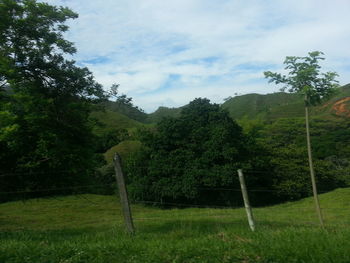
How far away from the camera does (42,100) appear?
768 centimetres

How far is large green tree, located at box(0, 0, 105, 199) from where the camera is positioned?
A: 7.67m

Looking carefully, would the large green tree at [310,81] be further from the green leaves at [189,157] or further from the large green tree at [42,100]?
the green leaves at [189,157]

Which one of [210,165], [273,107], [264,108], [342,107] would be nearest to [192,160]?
[210,165]

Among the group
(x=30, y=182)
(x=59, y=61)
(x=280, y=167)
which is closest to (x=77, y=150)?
(x=30, y=182)

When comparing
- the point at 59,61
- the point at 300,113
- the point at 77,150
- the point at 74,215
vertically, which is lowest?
the point at 74,215

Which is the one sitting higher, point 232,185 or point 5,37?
point 5,37

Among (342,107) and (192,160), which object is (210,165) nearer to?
(192,160)

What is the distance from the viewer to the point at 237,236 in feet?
16.7

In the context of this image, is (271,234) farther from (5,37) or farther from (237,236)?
(5,37)

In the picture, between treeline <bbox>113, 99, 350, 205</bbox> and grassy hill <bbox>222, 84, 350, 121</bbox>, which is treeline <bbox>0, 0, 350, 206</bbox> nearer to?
treeline <bbox>113, 99, 350, 205</bbox>

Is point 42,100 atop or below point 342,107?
below

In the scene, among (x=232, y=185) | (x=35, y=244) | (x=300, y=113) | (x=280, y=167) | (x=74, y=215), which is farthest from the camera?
(x=300, y=113)

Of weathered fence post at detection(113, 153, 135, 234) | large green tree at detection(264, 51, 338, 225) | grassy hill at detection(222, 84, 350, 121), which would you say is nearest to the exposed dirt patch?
grassy hill at detection(222, 84, 350, 121)

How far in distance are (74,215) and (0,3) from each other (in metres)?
11.2
